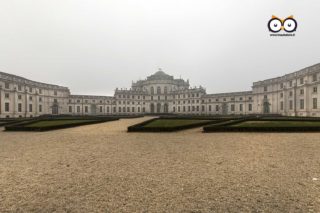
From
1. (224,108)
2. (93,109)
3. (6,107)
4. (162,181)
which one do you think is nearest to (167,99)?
(224,108)

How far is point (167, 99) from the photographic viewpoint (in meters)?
95.6

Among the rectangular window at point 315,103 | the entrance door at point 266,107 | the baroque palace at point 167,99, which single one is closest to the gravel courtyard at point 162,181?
the rectangular window at point 315,103

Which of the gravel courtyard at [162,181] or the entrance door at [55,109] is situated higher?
the entrance door at [55,109]

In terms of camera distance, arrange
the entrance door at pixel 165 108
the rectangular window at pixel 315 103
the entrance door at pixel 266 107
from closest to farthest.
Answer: the rectangular window at pixel 315 103
the entrance door at pixel 266 107
the entrance door at pixel 165 108

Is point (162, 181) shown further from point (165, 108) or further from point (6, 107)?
point (165, 108)

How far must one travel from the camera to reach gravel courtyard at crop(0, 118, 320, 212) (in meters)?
3.99

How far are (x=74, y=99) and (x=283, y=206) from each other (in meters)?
88.1

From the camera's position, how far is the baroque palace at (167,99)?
47406 mm

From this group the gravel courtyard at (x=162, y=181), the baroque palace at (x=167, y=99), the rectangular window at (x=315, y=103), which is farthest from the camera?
the baroque palace at (x=167, y=99)

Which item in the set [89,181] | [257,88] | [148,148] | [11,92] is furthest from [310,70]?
[11,92]

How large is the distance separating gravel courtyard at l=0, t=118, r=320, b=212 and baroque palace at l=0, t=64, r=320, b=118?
46.7 meters

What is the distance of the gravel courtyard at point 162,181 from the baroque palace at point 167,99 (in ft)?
153

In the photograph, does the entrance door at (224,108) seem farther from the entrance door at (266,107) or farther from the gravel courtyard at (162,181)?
the gravel courtyard at (162,181)

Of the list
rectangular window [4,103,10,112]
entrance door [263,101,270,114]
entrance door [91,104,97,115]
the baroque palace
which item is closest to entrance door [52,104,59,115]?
the baroque palace
